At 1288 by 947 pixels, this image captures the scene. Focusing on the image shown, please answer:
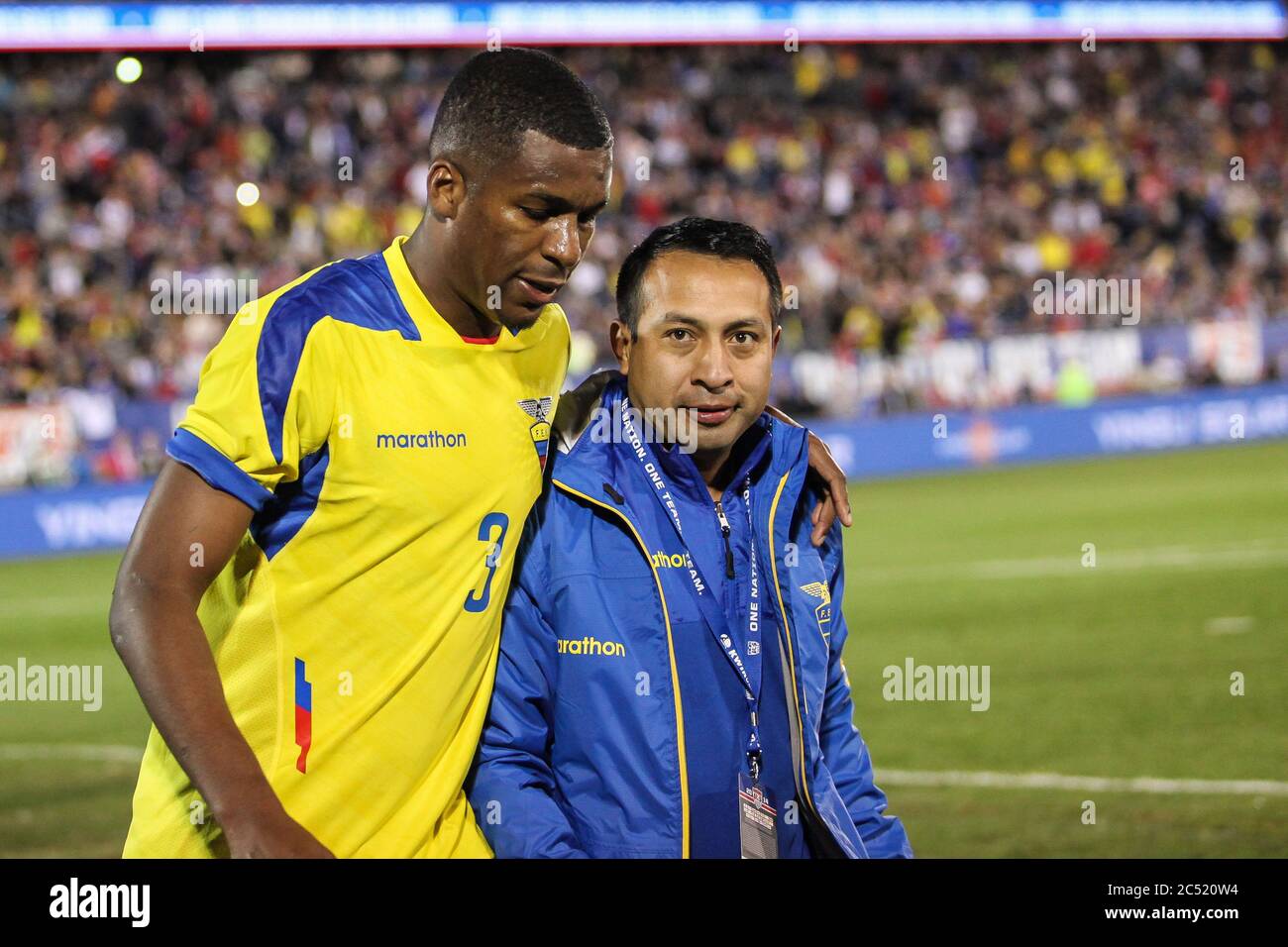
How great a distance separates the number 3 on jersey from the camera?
2.89 m

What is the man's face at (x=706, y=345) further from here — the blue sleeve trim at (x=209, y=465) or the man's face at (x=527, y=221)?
the blue sleeve trim at (x=209, y=465)

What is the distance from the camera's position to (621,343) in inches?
126

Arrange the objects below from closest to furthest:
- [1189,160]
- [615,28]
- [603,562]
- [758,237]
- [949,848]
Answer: [603,562], [758,237], [949,848], [615,28], [1189,160]

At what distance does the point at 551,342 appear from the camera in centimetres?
335

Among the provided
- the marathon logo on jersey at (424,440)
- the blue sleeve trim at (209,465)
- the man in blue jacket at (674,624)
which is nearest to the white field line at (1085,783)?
the man in blue jacket at (674,624)

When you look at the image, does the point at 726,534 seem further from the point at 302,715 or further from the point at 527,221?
the point at 302,715


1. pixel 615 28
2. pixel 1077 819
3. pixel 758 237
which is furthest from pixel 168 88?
pixel 758 237

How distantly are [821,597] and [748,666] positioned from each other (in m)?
0.25

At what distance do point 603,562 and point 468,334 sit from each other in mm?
514

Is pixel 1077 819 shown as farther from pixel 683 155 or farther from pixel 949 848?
pixel 683 155

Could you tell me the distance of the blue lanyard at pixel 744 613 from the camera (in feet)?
9.64

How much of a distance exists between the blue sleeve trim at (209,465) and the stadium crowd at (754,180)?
17.0 meters

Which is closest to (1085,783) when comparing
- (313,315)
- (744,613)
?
(744,613)

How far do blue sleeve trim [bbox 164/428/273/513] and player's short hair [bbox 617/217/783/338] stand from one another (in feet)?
2.99
